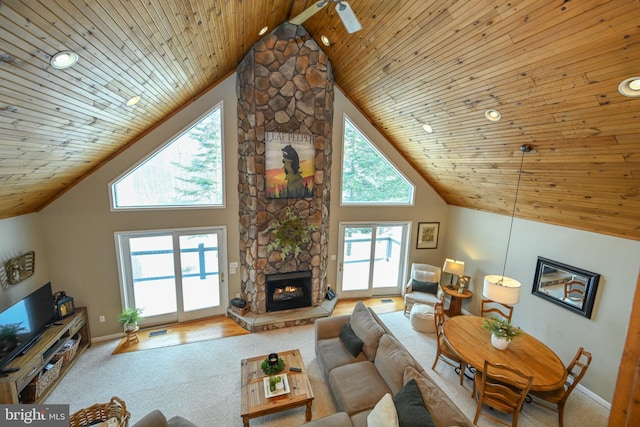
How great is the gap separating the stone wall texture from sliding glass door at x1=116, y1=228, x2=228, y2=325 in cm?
61

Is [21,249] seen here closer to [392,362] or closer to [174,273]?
[174,273]

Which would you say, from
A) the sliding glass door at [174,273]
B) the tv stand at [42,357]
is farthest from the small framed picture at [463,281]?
the tv stand at [42,357]

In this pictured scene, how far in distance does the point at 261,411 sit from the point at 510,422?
314 cm

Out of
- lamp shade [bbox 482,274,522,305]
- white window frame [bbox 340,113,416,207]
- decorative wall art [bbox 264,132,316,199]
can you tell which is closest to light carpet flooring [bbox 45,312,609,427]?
lamp shade [bbox 482,274,522,305]

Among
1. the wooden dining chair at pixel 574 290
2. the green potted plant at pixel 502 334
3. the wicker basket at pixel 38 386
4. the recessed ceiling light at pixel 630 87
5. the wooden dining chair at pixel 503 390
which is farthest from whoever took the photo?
the wooden dining chair at pixel 574 290

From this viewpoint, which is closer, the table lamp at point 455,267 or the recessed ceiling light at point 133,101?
the recessed ceiling light at point 133,101

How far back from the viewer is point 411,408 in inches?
101

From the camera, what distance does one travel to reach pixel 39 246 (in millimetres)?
4391

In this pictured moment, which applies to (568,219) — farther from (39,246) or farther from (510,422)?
(39,246)

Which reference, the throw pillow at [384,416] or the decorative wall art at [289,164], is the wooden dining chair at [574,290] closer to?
the throw pillow at [384,416]

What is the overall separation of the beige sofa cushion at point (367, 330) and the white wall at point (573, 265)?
309 cm

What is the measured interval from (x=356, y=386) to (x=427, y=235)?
4583 millimetres

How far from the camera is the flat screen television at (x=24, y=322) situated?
3246 millimetres

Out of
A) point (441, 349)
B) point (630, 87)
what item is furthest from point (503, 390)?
point (630, 87)
